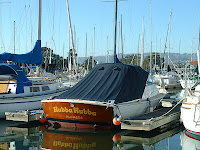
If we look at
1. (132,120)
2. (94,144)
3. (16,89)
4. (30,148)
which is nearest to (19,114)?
(16,89)

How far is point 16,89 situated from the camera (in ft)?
57.0

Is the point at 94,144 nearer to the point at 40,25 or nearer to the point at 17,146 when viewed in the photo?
the point at 17,146

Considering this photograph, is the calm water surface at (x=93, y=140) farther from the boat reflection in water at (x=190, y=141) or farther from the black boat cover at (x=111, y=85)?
the black boat cover at (x=111, y=85)

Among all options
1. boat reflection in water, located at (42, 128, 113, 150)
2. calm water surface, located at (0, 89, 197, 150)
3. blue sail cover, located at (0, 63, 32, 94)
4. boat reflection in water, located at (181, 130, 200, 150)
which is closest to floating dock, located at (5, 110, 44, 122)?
calm water surface, located at (0, 89, 197, 150)

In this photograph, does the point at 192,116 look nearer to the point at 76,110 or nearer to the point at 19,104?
the point at 76,110

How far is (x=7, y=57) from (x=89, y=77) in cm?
656

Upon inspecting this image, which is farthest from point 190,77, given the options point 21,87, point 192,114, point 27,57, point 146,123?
point 21,87

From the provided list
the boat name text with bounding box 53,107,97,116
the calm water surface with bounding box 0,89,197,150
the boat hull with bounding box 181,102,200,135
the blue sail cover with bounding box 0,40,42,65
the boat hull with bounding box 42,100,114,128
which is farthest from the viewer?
the blue sail cover with bounding box 0,40,42,65

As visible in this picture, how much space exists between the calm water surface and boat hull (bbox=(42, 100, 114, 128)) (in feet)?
1.57

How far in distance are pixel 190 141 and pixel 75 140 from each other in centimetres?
533

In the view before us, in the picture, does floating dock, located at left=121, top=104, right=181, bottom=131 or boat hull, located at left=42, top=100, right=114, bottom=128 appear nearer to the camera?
floating dock, located at left=121, top=104, right=181, bottom=131

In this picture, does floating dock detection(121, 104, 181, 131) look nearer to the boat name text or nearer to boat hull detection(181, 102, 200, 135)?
boat hull detection(181, 102, 200, 135)

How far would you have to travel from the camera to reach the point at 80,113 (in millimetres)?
13031

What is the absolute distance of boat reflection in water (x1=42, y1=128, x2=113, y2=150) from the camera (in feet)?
38.9
